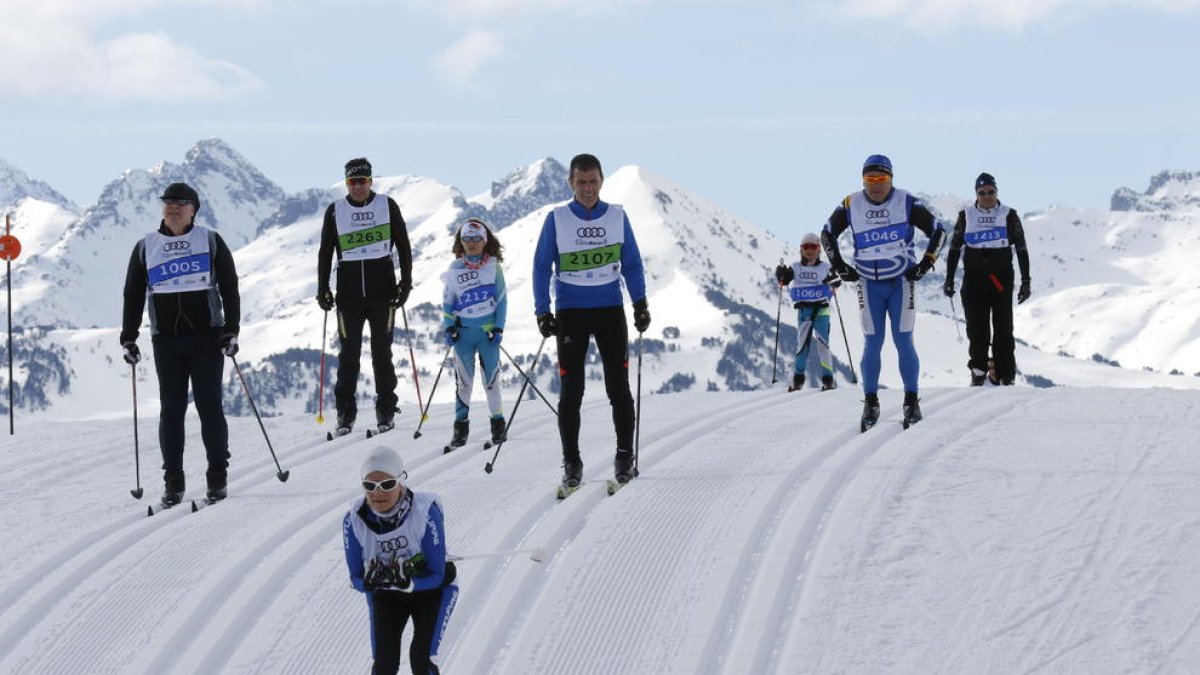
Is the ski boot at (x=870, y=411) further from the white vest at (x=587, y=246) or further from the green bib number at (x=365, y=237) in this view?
the green bib number at (x=365, y=237)

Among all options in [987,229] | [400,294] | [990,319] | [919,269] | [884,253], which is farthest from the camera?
[990,319]

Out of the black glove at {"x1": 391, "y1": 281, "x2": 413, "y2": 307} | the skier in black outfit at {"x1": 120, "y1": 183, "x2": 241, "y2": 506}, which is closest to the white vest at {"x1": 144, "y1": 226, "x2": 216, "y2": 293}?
the skier in black outfit at {"x1": 120, "y1": 183, "x2": 241, "y2": 506}

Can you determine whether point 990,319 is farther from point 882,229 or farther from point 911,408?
point 882,229

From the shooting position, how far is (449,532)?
8.09 m

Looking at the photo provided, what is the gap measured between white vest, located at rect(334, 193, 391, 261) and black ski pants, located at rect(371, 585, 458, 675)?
6431mm

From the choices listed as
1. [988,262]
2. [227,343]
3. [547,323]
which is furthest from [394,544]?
[988,262]

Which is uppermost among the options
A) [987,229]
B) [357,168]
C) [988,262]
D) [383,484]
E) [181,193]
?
[357,168]

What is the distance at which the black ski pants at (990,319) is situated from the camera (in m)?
14.2

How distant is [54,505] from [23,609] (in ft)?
9.01

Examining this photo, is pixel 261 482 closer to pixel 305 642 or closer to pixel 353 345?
pixel 353 345

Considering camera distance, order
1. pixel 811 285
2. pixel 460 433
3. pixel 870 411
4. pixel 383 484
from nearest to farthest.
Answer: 1. pixel 383 484
2. pixel 870 411
3. pixel 460 433
4. pixel 811 285

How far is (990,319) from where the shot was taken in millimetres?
14594

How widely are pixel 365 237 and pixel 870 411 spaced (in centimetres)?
471

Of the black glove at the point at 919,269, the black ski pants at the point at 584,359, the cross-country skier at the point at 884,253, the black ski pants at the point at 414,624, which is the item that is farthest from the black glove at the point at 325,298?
the black ski pants at the point at 414,624
